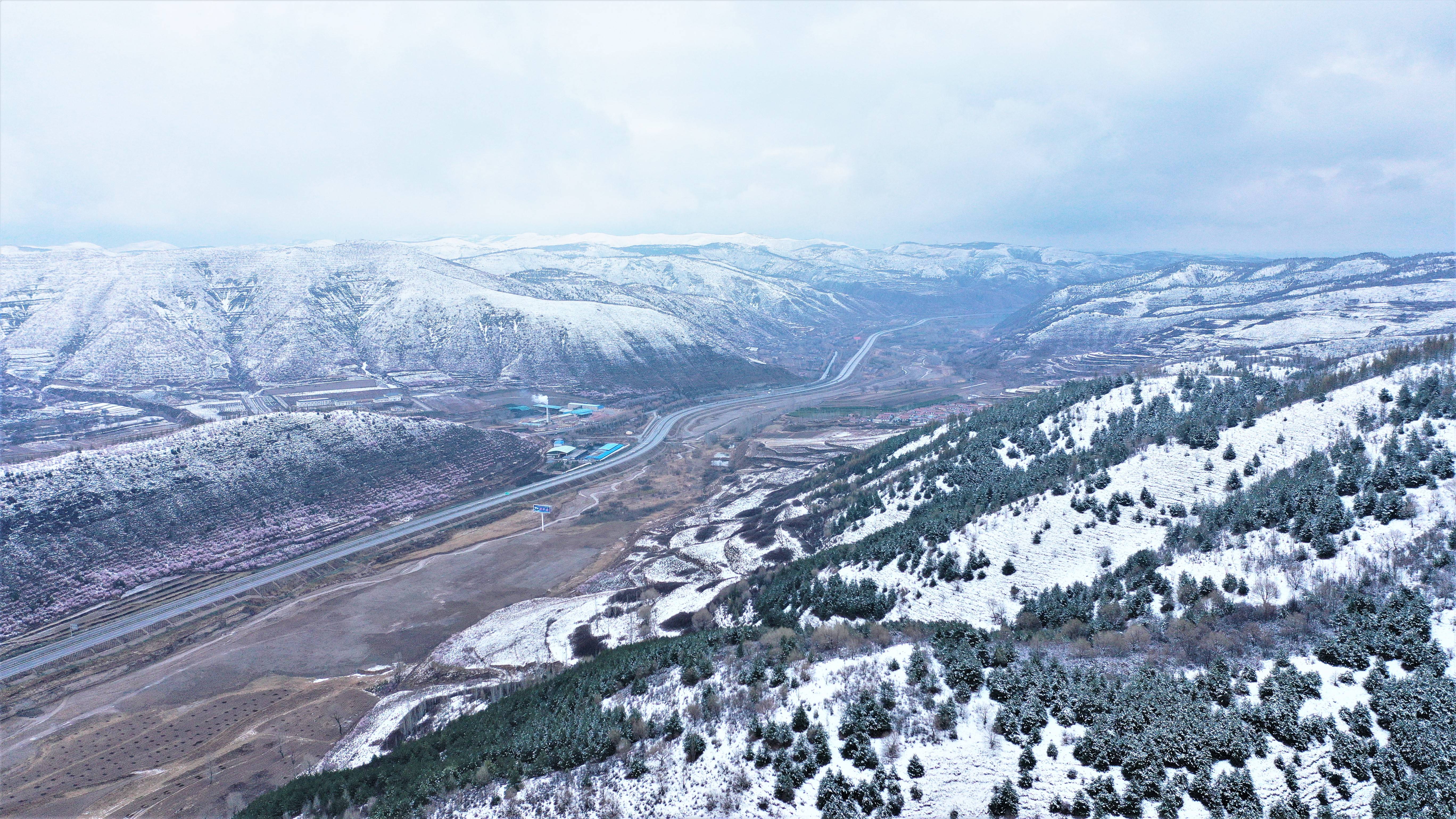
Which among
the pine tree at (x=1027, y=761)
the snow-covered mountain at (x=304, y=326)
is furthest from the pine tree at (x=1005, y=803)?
the snow-covered mountain at (x=304, y=326)

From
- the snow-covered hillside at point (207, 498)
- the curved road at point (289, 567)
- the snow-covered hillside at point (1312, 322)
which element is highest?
the snow-covered hillside at point (1312, 322)

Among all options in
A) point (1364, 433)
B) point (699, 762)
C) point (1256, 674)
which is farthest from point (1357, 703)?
point (1364, 433)

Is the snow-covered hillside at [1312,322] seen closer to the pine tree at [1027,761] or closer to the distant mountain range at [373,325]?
the distant mountain range at [373,325]

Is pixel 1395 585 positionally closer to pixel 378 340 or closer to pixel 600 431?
pixel 600 431

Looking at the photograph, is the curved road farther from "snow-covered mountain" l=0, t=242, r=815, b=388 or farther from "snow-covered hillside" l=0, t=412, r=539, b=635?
"snow-covered mountain" l=0, t=242, r=815, b=388

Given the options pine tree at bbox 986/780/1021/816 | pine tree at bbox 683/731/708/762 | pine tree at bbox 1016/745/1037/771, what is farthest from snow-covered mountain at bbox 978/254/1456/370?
Answer: pine tree at bbox 683/731/708/762

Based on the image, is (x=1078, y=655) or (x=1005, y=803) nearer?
(x=1005, y=803)

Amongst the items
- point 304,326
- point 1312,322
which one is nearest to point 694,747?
point 304,326

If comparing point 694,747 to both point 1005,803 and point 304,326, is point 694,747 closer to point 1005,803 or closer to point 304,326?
point 1005,803
